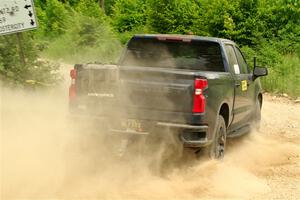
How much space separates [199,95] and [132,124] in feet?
2.95

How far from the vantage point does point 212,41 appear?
8273 millimetres

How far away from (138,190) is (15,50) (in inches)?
238

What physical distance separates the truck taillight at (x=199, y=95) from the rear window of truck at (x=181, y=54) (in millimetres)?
1440

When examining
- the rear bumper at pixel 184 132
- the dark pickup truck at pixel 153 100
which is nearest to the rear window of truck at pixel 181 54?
the dark pickup truck at pixel 153 100

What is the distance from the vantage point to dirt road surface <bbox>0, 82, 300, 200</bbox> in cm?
624

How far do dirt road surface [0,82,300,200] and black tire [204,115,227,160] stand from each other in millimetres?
153

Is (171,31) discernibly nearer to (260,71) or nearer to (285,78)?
(285,78)

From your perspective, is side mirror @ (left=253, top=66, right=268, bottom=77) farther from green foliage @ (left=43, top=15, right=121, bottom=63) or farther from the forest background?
green foliage @ (left=43, top=15, right=121, bottom=63)

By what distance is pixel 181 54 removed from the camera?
827 cm

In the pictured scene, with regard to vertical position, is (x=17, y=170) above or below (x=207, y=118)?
below

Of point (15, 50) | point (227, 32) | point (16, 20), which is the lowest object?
point (227, 32)

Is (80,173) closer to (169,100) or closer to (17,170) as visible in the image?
(17,170)

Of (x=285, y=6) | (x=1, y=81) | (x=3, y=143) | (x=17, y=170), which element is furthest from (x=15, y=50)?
(x=285, y=6)

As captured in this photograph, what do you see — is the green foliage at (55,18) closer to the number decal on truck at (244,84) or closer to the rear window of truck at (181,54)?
the number decal on truck at (244,84)
